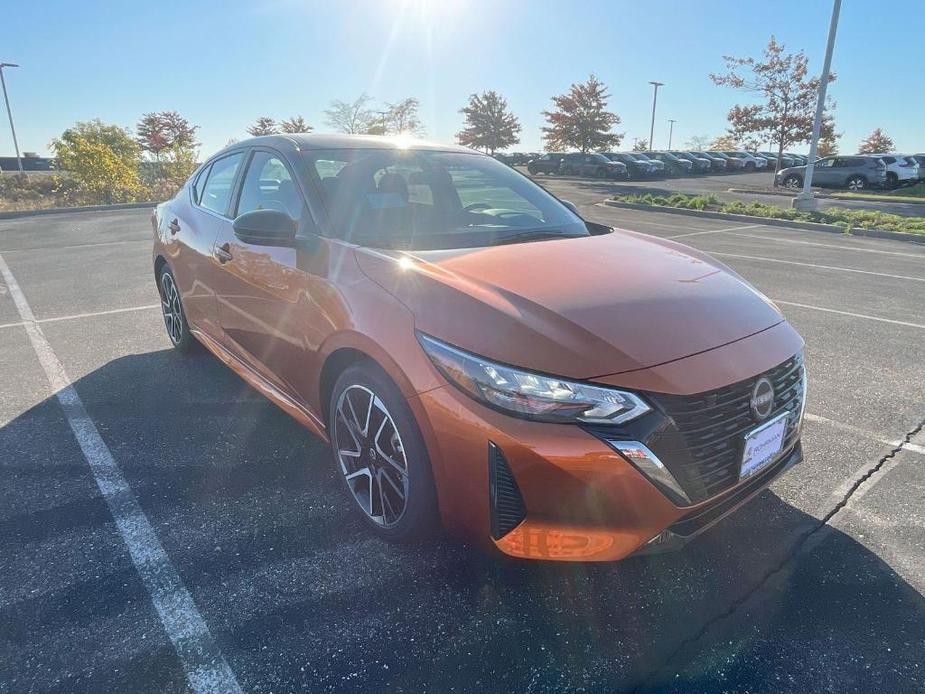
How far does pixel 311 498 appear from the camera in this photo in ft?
9.47

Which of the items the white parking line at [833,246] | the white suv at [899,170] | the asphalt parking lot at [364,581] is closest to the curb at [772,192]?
the white suv at [899,170]

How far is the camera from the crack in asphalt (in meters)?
1.93

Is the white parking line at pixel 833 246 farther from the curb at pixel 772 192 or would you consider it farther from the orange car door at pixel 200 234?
the curb at pixel 772 192

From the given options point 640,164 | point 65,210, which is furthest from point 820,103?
point 640,164

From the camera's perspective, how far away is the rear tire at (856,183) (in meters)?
26.2

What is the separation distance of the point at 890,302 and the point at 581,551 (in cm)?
654

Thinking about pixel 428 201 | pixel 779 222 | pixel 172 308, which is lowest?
→ pixel 779 222

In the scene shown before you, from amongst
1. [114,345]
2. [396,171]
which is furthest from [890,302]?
[114,345]

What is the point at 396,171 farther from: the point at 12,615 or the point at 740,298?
the point at 12,615

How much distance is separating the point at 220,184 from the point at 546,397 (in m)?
2.97

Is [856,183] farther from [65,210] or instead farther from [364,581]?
[364,581]

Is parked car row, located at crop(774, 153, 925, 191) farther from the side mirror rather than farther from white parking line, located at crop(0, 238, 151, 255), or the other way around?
the side mirror

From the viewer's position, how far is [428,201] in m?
3.28

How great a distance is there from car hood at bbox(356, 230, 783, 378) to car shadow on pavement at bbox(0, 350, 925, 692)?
0.91 meters
